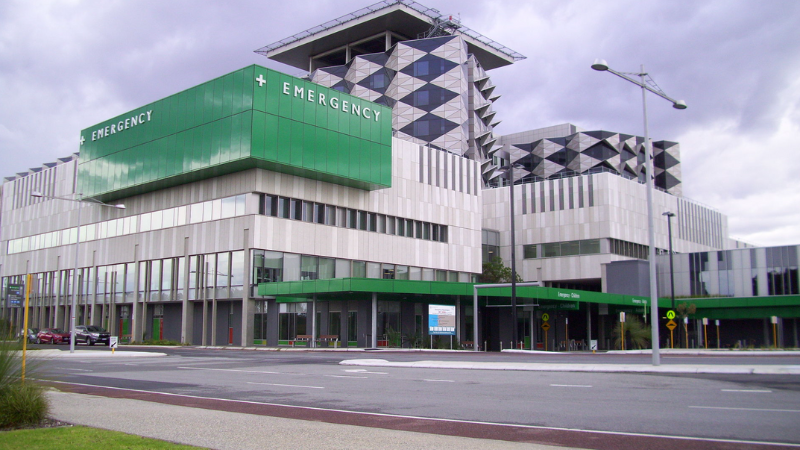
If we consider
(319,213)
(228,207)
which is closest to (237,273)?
(228,207)

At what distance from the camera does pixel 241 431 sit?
384 inches

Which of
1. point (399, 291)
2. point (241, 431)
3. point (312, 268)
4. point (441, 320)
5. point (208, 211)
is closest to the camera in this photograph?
point (241, 431)

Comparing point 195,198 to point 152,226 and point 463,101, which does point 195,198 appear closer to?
point 152,226

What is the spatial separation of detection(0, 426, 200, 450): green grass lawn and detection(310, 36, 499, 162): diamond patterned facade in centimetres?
8410

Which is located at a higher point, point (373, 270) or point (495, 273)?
point (495, 273)

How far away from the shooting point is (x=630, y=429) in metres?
9.95

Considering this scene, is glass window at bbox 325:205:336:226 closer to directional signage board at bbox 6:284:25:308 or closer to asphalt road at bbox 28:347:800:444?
asphalt road at bbox 28:347:800:444

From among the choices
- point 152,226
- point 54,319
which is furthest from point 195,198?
point 54,319

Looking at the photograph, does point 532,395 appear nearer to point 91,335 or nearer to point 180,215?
point 180,215

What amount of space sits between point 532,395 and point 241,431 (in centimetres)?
701

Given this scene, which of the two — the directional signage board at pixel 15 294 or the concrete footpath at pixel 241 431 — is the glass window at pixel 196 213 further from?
the concrete footpath at pixel 241 431

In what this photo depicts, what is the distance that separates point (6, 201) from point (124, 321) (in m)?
32.2

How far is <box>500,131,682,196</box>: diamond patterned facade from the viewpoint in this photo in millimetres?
116562

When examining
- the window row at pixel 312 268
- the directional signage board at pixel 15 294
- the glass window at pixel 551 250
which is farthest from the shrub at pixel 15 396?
the glass window at pixel 551 250
